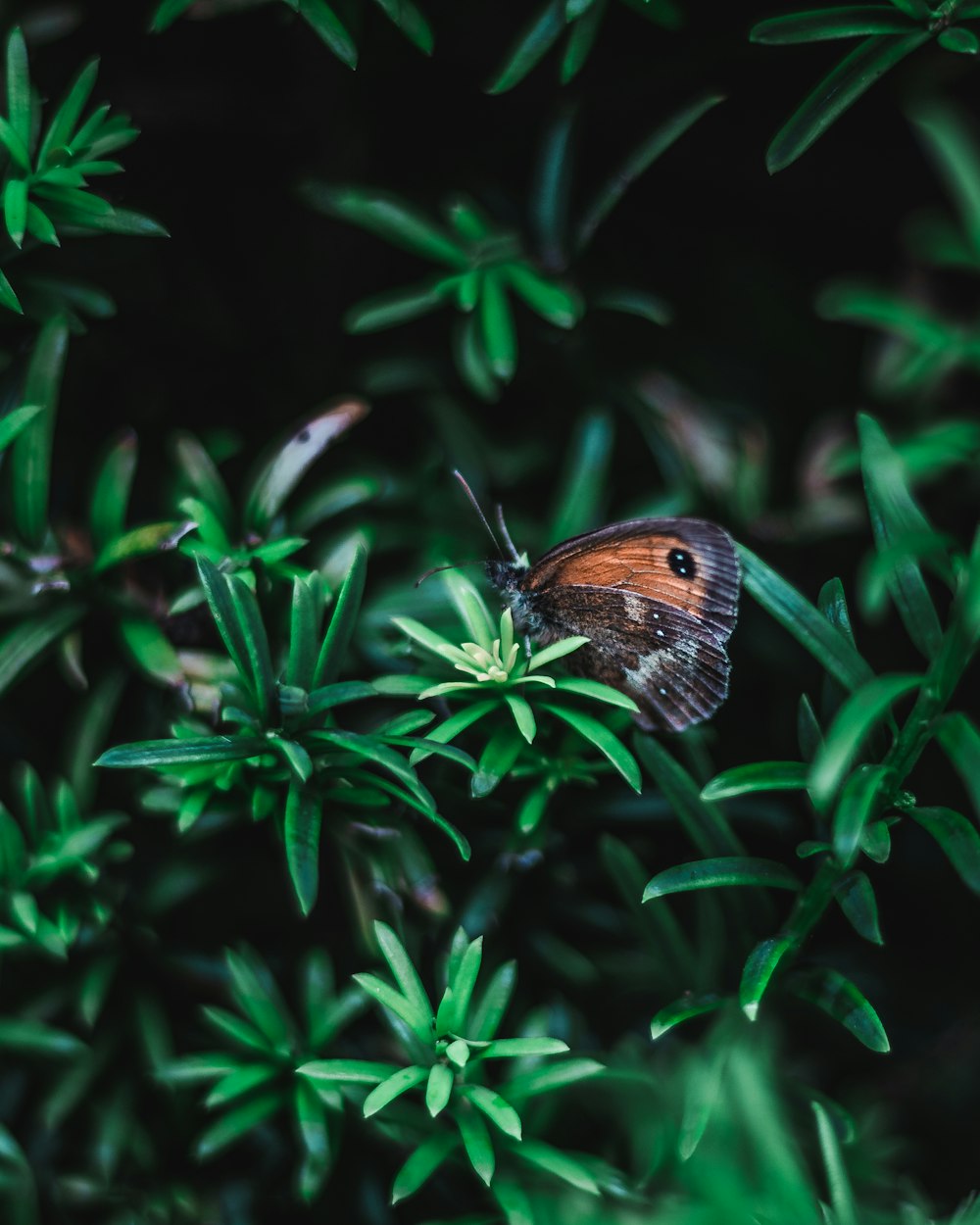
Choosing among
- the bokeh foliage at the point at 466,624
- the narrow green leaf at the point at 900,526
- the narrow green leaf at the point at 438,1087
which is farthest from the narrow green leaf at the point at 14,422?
the narrow green leaf at the point at 900,526

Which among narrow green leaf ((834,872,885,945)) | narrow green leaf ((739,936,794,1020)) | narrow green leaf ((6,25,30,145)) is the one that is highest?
narrow green leaf ((6,25,30,145))

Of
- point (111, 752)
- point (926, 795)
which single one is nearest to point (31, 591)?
point (111, 752)

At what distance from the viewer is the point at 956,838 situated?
3.51 feet

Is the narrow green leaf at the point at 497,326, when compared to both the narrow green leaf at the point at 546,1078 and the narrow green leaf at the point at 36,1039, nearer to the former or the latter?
the narrow green leaf at the point at 546,1078

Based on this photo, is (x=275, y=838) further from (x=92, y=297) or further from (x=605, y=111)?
(x=605, y=111)

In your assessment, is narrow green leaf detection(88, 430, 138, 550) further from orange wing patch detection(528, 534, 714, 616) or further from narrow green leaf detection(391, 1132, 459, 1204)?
narrow green leaf detection(391, 1132, 459, 1204)

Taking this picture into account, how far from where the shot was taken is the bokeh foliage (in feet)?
3.82

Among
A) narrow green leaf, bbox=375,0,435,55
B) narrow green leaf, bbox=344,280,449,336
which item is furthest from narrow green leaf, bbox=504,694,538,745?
narrow green leaf, bbox=375,0,435,55

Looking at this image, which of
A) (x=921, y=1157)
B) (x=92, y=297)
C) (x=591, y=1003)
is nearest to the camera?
(x=92, y=297)

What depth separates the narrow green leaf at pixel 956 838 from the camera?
41.3 inches

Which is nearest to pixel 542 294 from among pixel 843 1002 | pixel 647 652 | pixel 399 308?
pixel 399 308

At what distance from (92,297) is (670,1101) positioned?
1.33 metres

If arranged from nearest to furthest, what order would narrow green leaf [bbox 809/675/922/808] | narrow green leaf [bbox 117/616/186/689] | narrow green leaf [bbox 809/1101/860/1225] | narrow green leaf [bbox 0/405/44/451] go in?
narrow green leaf [bbox 809/675/922/808]
narrow green leaf [bbox 809/1101/860/1225]
narrow green leaf [bbox 0/405/44/451]
narrow green leaf [bbox 117/616/186/689]

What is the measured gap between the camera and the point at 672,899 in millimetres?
1775
